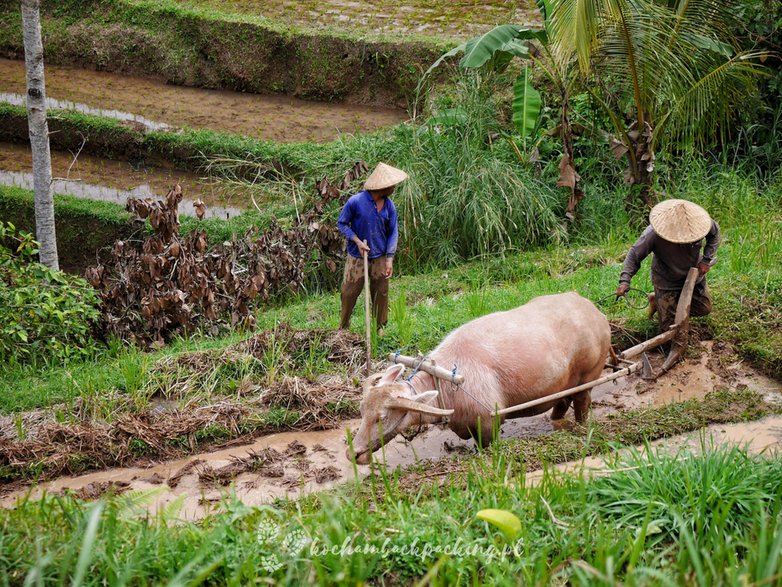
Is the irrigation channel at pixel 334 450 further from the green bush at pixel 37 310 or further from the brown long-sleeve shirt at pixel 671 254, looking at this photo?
the green bush at pixel 37 310

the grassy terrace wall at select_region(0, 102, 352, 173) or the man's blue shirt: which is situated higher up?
the man's blue shirt

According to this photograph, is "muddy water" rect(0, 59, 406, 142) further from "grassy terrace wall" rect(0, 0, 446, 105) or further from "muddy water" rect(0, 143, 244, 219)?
"muddy water" rect(0, 143, 244, 219)

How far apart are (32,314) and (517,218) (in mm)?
5059

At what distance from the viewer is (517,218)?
9.23m

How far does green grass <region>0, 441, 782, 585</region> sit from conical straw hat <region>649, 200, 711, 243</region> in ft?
7.29

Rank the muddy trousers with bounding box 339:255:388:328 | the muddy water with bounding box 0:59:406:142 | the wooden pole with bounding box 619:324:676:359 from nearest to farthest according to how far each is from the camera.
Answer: the wooden pole with bounding box 619:324:676:359, the muddy trousers with bounding box 339:255:388:328, the muddy water with bounding box 0:59:406:142

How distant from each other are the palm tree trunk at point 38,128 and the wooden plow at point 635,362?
13.5ft

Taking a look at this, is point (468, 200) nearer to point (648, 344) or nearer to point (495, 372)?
point (648, 344)

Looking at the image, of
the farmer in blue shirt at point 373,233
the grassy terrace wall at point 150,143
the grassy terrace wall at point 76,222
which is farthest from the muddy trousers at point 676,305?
the grassy terrace wall at point 76,222

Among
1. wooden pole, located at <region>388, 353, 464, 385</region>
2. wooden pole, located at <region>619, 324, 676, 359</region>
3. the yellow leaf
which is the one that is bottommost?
wooden pole, located at <region>619, 324, 676, 359</region>

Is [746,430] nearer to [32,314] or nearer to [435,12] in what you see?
[32,314]

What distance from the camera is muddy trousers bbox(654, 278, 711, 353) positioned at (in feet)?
21.0

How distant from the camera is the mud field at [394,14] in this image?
1471cm

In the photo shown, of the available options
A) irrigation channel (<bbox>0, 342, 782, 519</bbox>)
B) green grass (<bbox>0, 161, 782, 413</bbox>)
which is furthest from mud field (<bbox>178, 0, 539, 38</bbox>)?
irrigation channel (<bbox>0, 342, 782, 519</bbox>)
